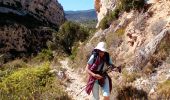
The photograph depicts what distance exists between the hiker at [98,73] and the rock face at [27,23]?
41.6 meters

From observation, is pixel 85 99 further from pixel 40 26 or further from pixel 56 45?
pixel 40 26

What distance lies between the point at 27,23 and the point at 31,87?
183 feet

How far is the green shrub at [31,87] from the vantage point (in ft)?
40.0

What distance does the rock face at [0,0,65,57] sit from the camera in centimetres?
5559

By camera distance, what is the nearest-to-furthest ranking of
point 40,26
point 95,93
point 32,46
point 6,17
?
point 95,93 → point 32,46 → point 6,17 → point 40,26

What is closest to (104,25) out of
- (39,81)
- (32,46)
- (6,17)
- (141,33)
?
(141,33)

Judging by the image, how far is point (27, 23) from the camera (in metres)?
67.6

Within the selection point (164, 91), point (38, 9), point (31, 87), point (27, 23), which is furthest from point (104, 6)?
point (38, 9)

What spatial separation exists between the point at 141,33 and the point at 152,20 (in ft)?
2.29

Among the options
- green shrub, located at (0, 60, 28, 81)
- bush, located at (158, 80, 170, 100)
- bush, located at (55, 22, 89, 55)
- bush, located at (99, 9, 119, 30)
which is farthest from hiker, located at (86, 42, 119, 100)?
bush, located at (55, 22, 89, 55)

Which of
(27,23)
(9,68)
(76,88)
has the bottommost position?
(27,23)

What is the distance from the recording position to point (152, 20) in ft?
51.8

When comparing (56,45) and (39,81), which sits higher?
(39,81)

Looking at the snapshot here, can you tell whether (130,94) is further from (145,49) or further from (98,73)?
(145,49)
